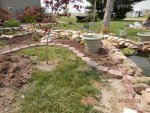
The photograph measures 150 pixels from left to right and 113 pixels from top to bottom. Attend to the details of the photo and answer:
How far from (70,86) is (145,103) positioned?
1.24 metres

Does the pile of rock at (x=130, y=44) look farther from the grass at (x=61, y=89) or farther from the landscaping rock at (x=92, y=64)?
the grass at (x=61, y=89)

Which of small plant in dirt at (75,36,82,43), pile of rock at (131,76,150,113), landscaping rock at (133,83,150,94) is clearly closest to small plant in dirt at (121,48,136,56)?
small plant in dirt at (75,36,82,43)

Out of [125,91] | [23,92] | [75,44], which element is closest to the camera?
[23,92]

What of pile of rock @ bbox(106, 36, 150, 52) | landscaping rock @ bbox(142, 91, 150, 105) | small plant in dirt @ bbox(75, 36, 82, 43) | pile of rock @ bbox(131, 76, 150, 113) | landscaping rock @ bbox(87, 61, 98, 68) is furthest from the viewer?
pile of rock @ bbox(106, 36, 150, 52)

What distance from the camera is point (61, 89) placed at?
→ 13.2ft

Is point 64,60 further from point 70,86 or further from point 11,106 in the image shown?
point 11,106

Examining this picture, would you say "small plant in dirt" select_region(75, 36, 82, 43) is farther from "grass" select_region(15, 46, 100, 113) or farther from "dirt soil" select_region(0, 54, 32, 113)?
"dirt soil" select_region(0, 54, 32, 113)

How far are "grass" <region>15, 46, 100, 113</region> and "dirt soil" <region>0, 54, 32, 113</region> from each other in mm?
175

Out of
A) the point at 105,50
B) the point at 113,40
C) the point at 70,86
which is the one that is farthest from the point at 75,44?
the point at 70,86

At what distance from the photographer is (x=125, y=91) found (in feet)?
13.8

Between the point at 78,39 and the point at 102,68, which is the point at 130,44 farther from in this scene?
the point at 102,68

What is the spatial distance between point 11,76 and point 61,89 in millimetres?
977

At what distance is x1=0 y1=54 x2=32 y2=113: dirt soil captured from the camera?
12.3 feet

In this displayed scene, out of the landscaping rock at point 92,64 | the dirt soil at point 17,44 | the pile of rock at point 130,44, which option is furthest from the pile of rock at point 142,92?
the dirt soil at point 17,44
